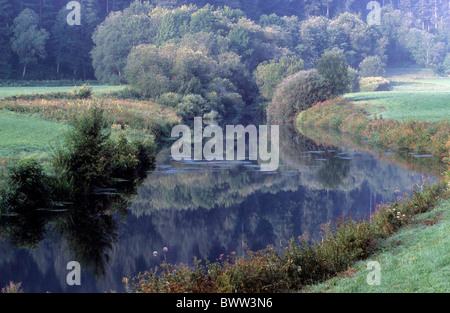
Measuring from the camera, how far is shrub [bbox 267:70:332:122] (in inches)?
2201

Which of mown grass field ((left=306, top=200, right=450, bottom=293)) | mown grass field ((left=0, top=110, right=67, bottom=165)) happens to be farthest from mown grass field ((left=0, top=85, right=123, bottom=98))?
mown grass field ((left=306, top=200, right=450, bottom=293))

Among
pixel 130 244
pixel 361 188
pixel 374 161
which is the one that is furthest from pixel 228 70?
pixel 130 244

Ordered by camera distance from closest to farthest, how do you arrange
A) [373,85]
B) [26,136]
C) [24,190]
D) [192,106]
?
[24,190] → [26,136] → [192,106] → [373,85]

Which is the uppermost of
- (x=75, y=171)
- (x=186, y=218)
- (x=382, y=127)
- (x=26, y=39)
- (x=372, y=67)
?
(x=26, y=39)

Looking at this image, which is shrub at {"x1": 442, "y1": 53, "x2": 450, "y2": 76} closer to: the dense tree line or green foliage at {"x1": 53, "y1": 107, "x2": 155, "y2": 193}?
the dense tree line

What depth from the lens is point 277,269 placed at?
963 centimetres

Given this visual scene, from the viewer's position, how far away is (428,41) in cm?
12075

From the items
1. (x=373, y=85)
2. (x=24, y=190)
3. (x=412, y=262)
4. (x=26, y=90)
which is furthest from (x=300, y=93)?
(x=412, y=262)

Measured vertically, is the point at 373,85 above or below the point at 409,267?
above

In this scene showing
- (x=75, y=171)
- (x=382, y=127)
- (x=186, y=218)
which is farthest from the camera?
(x=382, y=127)

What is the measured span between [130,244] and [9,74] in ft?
214

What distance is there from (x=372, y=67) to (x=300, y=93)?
188ft

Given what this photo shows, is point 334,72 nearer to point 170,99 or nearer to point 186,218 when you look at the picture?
point 170,99

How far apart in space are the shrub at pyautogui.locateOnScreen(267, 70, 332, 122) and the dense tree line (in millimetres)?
26244
